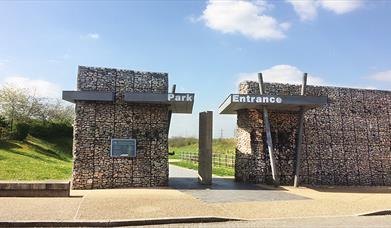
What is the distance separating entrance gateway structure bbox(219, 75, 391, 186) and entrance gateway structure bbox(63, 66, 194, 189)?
326cm

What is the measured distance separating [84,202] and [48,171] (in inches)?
367

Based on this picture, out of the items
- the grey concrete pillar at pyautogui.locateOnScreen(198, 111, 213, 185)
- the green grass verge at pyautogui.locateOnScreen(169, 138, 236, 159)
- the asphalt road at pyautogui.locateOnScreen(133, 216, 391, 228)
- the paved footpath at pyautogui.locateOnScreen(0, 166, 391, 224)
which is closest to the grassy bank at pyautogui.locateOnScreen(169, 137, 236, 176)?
the green grass verge at pyautogui.locateOnScreen(169, 138, 236, 159)

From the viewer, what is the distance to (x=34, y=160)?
2380 centimetres

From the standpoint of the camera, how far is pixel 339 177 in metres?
18.2

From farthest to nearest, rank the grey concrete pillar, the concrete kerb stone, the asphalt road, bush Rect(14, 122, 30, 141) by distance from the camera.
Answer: bush Rect(14, 122, 30, 141)
the grey concrete pillar
the asphalt road
the concrete kerb stone

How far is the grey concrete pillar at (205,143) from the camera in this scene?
53.9 ft

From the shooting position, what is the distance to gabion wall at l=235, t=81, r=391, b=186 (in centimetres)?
1762

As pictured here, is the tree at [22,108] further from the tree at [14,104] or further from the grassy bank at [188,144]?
the grassy bank at [188,144]

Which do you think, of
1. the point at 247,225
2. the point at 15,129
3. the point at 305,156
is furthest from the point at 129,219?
the point at 15,129

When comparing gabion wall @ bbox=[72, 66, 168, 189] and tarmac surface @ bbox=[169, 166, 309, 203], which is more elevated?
gabion wall @ bbox=[72, 66, 168, 189]

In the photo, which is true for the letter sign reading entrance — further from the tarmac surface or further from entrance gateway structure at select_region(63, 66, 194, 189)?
the tarmac surface

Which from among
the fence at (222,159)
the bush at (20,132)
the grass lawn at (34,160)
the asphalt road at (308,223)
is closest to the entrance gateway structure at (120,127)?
the grass lawn at (34,160)

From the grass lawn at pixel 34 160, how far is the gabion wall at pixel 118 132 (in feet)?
10.0

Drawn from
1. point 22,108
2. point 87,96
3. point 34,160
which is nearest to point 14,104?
point 22,108
